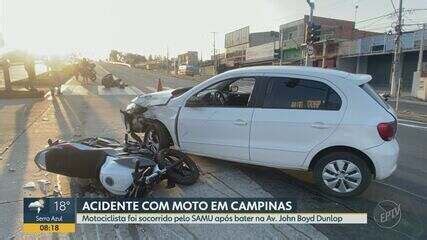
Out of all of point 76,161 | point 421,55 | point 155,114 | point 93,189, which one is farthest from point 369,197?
point 421,55

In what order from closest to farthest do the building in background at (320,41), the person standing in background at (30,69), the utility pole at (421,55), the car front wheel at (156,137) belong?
the car front wheel at (156,137) < the person standing in background at (30,69) < the utility pole at (421,55) < the building in background at (320,41)

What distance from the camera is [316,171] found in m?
5.18

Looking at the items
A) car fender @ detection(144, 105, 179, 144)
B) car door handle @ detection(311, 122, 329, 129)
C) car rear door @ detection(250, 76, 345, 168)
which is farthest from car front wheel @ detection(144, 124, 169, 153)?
car door handle @ detection(311, 122, 329, 129)

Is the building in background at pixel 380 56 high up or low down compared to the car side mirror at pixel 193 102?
up

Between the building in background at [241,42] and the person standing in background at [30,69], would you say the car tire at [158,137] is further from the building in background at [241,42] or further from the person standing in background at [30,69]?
the building in background at [241,42]

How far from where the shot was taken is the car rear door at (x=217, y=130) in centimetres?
551

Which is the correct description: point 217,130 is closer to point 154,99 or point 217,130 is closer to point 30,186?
point 154,99

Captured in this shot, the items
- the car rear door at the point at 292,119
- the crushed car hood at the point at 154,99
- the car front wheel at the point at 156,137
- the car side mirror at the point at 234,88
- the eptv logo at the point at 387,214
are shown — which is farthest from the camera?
the car side mirror at the point at 234,88

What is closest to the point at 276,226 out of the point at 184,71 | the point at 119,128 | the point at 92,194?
the point at 92,194

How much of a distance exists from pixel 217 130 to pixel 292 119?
45.3 inches

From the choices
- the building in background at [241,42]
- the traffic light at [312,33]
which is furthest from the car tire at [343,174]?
the building in background at [241,42]

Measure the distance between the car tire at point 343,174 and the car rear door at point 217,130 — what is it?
1074 millimetres

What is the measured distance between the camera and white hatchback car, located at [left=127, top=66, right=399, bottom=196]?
4949mm

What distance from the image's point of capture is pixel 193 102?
5.98 meters
